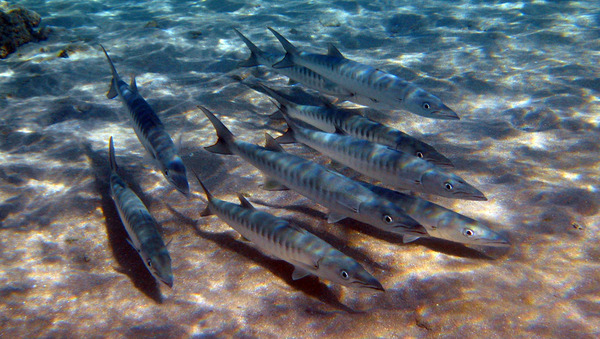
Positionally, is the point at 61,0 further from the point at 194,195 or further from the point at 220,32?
the point at 194,195

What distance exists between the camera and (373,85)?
17.8 feet

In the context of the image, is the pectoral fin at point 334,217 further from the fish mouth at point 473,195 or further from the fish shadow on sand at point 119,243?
the fish shadow on sand at point 119,243

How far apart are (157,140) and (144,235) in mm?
1467

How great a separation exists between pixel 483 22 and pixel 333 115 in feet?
37.5

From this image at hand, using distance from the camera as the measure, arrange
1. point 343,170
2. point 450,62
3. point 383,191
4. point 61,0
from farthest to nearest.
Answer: point 61,0, point 450,62, point 343,170, point 383,191

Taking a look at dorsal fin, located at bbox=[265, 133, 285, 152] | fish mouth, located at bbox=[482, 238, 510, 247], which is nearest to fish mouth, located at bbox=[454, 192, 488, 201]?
fish mouth, located at bbox=[482, 238, 510, 247]

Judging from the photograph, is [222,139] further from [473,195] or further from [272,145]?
[473,195]

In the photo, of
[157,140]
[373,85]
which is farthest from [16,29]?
[373,85]

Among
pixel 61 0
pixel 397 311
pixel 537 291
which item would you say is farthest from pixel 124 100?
pixel 61 0

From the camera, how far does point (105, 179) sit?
5301 mm

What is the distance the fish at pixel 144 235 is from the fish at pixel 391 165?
7.56ft

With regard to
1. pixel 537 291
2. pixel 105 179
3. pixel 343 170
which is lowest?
pixel 105 179

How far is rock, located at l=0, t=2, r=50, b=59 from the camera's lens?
10438 mm

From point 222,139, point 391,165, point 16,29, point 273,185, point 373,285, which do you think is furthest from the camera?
point 16,29
